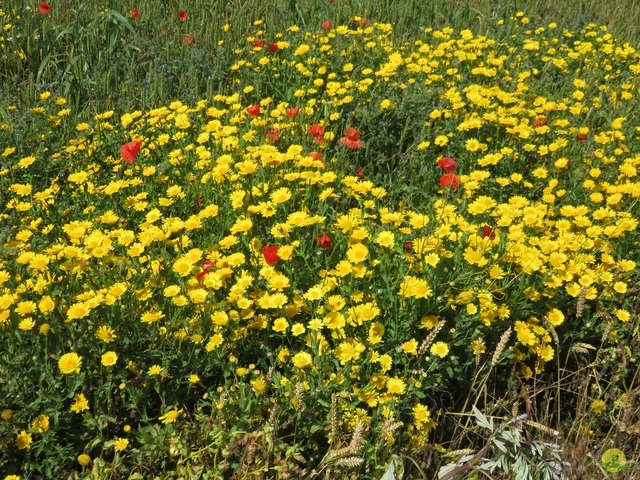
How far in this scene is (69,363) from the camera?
2143mm

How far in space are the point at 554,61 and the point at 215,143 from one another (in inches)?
109

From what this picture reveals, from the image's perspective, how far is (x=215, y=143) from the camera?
11.7 ft

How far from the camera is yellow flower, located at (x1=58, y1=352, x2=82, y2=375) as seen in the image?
212 centimetres

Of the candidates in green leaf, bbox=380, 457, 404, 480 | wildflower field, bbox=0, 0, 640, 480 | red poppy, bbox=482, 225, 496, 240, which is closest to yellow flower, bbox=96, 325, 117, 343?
wildflower field, bbox=0, 0, 640, 480

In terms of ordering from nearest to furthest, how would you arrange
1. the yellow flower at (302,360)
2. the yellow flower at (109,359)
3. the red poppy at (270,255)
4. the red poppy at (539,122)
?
the yellow flower at (109,359) → the yellow flower at (302,360) → the red poppy at (270,255) → the red poppy at (539,122)

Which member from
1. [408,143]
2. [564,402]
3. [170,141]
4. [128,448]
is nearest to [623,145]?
[408,143]

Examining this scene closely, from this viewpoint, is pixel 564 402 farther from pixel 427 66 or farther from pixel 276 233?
pixel 427 66

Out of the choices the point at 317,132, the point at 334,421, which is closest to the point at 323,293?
the point at 334,421

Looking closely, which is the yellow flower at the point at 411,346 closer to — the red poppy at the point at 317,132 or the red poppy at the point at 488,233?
A: the red poppy at the point at 488,233

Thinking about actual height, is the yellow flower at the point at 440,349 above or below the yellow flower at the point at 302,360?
above

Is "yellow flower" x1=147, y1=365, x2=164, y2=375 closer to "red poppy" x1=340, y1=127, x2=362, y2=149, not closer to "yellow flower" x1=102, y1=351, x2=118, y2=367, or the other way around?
"yellow flower" x1=102, y1=351, x2=118, y2=367

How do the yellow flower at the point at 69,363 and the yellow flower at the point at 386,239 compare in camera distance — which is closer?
the yellow flower at the point at 69,363

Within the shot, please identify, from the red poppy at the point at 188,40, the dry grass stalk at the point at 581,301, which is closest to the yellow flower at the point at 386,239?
the dry grass stalk at the point at 581,301

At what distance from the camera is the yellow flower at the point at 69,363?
2.12 metres
